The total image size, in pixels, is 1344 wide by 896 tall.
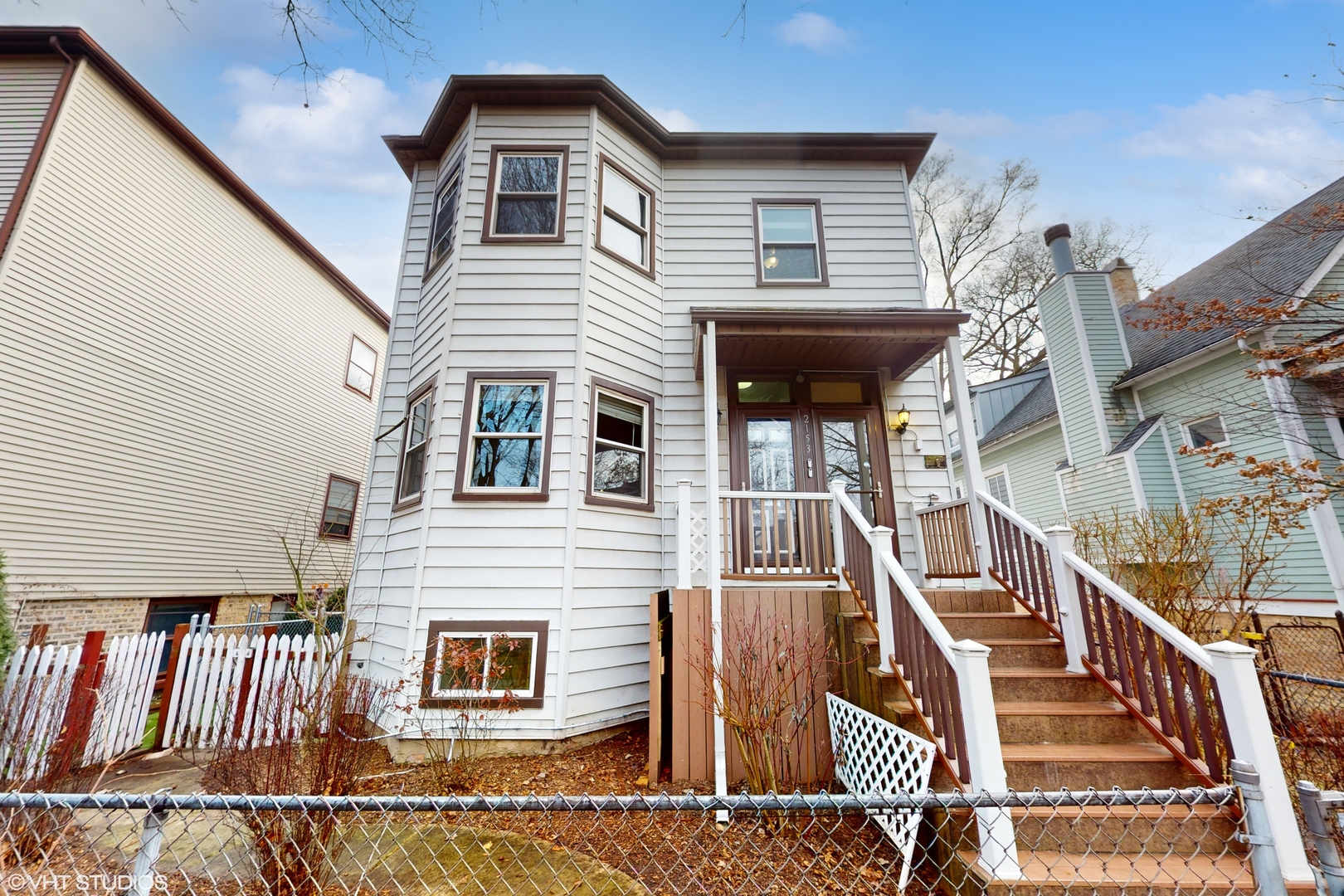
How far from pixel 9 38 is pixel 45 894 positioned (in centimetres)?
1207

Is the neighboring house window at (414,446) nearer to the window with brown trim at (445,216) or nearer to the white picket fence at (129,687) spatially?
the window with brown trim at (445,216)

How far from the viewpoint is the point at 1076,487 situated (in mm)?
11164

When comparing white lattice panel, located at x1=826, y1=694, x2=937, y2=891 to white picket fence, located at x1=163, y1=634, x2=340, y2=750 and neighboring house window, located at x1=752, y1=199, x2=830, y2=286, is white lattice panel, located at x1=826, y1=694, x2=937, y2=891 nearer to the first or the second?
white picket fence, located at x1=163, y1=634, x2=340, y2=750

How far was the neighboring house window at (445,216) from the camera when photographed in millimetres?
7133

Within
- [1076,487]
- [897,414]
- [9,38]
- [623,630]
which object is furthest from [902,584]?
[9,38]

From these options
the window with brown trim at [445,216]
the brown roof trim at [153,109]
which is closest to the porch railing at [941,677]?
the window with brown trim at [445,216]

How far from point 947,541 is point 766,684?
2.93 metres

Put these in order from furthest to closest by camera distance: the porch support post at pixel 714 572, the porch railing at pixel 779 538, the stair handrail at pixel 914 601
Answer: the porch railing at pixel 779 538, the porch support post at pixel 714 572, the stair handrail at pixel 914 601

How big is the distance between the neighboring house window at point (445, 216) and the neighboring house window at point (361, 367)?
25.3 feet

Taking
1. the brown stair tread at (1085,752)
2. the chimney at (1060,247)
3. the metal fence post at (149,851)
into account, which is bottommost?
the brown stair tread at (1085,752)

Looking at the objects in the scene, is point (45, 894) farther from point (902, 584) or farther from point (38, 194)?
point (38, 194)

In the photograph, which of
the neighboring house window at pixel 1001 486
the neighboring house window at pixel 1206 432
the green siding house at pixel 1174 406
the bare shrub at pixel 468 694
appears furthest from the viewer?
the neighboring house window at pixel 1001 486

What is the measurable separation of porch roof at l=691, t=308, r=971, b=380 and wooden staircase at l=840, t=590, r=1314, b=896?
2988 mm

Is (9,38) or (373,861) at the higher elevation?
(9,38)
